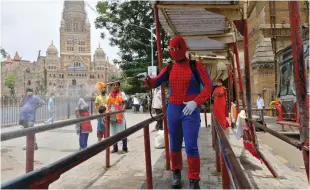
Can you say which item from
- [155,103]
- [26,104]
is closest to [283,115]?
[155,103]

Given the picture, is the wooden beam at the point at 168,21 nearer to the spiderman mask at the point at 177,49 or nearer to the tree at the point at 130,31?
the spiderman mask at the point at 177,49

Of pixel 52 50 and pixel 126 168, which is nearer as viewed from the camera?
pixel 126 168

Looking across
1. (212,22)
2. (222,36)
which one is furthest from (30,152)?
(222,36)

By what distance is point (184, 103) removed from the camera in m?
3.50

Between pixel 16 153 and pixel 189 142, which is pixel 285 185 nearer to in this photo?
pixel 189 142

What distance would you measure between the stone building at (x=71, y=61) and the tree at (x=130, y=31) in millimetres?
63888

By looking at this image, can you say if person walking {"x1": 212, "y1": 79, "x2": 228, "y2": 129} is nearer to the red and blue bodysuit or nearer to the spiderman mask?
the red and blue bodysuit

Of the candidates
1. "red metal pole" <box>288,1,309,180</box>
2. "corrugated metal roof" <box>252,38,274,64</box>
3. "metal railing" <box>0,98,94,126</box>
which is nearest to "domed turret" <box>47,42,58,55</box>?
"metal railing" <box>0,98,94,126</box>

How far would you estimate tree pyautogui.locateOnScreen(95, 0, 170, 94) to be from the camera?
2783 cm

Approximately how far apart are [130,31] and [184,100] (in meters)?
25.7

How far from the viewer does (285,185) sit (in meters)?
4.06

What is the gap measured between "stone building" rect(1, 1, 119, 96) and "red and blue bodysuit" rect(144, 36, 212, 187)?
89.7 m

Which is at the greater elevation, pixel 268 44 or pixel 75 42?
pixel 75 42

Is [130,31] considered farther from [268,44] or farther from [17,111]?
[17,111]
